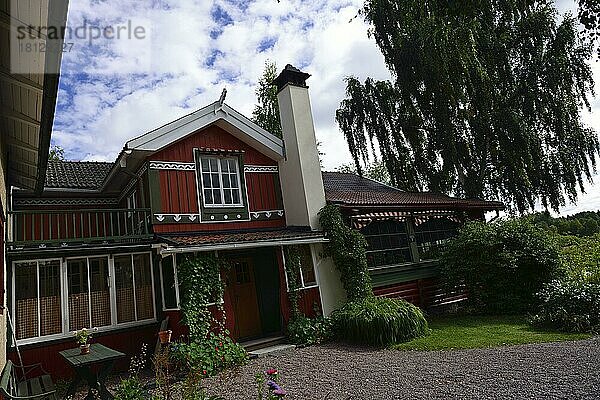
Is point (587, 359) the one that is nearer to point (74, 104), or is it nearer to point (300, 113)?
point (300, 113)

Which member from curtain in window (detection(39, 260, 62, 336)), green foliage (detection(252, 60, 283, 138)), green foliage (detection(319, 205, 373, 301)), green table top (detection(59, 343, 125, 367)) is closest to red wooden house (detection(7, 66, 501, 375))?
curtain in window (detection(39, 260, 62, 336))

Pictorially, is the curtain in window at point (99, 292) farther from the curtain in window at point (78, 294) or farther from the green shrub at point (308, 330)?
the green shrub at point (308, 330)

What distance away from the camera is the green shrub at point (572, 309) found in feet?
29.7

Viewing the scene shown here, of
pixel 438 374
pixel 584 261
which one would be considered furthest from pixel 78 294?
pixel 584 261

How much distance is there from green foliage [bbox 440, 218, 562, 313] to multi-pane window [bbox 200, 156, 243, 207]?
6.93m

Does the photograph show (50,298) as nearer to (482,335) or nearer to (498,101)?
(482,335)

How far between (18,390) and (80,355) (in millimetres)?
1453

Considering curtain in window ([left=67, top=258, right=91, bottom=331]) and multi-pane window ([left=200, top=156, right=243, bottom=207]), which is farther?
multi-pane window ([left=200, top=156, right=243, bottom=207])

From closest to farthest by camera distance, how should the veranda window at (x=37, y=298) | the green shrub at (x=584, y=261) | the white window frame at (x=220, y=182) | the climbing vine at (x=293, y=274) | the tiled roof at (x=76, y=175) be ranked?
the veranda window at (x=37, y=298), the climbing vine at (x=293, y=274), the white window frame at (x=220, y=182), the green shrub at (x=584, y=261), the tiled roof at (x=76, y=175)

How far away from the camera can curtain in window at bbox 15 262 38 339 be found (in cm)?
842

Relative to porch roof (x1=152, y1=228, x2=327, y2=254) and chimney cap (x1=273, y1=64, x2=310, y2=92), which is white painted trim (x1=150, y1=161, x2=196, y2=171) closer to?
porch roof (x1=152, y1=228, x2=327, y2=254)

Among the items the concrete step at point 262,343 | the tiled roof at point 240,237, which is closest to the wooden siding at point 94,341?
the concrete step at point 262,343

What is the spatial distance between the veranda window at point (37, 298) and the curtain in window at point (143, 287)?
1.58 metres

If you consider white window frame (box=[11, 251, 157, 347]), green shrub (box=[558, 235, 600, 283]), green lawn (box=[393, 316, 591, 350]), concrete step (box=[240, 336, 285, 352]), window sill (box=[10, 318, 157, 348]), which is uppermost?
white window frame (box=[11, 251, 157, 347])
